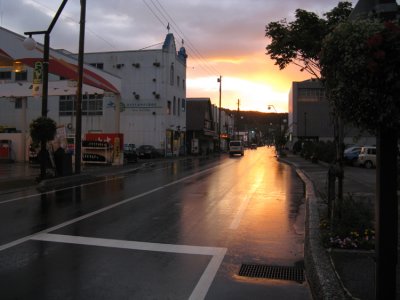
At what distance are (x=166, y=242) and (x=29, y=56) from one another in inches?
813

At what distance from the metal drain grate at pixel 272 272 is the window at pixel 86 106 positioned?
4252 centimetres

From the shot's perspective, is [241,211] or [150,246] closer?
[150,246]

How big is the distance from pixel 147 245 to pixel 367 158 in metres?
27.2

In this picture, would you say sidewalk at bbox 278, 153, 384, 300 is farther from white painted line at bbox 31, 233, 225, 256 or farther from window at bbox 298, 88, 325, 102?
window at bbox 298, 88, 325, 102

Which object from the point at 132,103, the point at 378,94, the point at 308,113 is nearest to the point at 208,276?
the point at 378,94

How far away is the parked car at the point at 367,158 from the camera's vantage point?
3189 centimetres

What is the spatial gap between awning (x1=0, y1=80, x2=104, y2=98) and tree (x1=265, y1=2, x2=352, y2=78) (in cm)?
2040

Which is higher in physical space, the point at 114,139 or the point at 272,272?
the point at 114,139

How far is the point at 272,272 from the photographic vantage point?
646 cm

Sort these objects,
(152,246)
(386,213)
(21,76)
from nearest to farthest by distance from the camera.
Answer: (386,213) < (152,246) < (21,76)

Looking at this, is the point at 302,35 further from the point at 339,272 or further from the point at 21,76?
the point at 21,76

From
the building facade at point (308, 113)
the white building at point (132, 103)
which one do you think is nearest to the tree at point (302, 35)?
the white building at point (132, 103)

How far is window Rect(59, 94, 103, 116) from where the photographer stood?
4775cm

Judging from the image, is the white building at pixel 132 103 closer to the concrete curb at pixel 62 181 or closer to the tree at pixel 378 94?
the concrete curb at pixel 62 181
